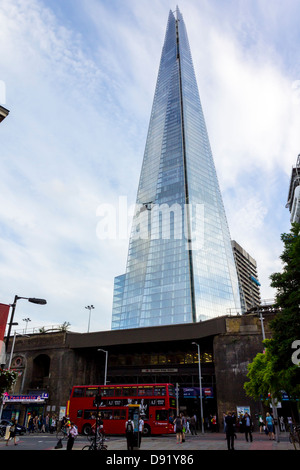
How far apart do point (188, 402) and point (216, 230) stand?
6468 cm

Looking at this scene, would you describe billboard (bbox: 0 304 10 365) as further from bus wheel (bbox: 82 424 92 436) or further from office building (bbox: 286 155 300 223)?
office building (bbox: 286 155 300 223)

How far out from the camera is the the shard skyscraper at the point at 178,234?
9519cm

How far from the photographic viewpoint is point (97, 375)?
56.9m

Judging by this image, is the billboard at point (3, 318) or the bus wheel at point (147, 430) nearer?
the billboard at point (3, 318)

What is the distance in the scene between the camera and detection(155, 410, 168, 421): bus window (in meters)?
30.7

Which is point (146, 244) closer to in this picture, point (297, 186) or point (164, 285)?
point (164, 285)

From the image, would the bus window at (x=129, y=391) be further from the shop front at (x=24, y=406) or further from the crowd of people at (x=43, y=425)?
the shop front at (x=24, y=406)

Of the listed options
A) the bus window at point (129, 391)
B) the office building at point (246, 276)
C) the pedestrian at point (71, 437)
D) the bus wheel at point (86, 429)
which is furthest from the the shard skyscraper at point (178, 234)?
the pedestrian at point (71, 437)

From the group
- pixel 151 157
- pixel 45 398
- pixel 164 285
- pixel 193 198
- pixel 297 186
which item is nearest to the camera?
pixel 45 398

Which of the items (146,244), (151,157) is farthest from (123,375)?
(151,157)

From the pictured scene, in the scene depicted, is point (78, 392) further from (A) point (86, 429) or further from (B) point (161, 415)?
(B) point (161, 415)

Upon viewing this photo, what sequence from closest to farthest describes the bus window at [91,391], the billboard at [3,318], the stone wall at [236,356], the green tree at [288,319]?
the billboard at [3,318] < the green tree at [288,319] < the bus window at [91,391] < the stone wall at [236,356]

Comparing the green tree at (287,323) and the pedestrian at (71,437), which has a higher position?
the green tree at (287,323)

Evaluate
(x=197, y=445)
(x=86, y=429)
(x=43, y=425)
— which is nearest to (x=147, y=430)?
(x=86, y=429)
